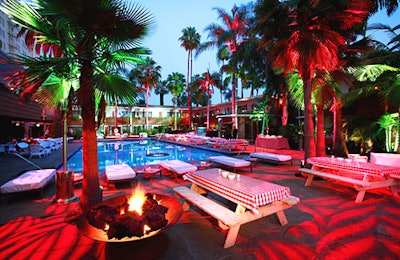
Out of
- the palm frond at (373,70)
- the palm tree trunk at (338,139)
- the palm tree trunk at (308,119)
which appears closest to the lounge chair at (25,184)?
the palm tree trunk at (308,119)

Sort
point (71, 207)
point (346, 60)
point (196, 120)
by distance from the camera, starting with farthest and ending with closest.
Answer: point (196, 120)
point (346, 60)
point (71, 207)

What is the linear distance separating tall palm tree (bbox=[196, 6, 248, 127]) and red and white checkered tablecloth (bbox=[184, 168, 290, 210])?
14.0 m

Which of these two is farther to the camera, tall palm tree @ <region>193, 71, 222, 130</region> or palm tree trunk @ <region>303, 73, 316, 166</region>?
tall palm tree @ <region>193, 71, 222, 130</region>

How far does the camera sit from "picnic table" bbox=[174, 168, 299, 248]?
2764 mm

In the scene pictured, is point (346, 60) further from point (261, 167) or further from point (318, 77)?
point (261, 167)

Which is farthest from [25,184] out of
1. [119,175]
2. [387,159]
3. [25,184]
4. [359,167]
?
[387,159]

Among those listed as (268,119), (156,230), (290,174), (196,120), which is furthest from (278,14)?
(196,120)

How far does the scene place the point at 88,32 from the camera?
2.96m

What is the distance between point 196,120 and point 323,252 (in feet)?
101

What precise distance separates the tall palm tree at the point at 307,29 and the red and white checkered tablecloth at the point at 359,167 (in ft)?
2.90

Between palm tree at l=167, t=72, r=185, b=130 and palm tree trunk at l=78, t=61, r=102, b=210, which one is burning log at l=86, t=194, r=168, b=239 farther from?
palm tree at l=167, t=72, r=185, b=130

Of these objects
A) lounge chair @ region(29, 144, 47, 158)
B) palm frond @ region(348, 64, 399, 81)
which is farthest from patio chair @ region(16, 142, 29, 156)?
palm frond @ region(348, 64, 399, 81)

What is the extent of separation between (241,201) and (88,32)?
10.6ft

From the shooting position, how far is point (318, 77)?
21.9 ft
